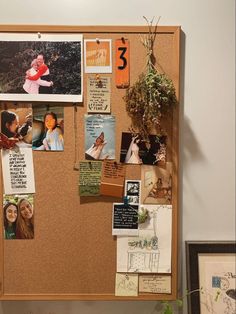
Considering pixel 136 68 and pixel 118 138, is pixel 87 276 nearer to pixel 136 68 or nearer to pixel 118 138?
pixel 118 138

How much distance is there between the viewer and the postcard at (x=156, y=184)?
1263 millimetres

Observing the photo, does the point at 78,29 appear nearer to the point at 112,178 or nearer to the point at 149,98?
the point at 149,98

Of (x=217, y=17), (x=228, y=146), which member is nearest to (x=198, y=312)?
(x=228, y=146)

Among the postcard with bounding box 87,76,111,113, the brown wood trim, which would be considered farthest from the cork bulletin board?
the brown wood trim

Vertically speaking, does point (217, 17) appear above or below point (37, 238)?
above

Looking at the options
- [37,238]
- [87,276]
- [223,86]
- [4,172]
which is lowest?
[87,276]

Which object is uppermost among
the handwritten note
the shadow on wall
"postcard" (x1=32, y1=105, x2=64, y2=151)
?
"postcard" (x1=32, y1=105, x2=64, y2=151)

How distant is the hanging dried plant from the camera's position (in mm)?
1184

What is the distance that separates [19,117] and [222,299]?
40.3 inches

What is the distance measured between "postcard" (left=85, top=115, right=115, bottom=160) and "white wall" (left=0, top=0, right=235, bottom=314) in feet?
0.90

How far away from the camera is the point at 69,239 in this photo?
1.27 metres

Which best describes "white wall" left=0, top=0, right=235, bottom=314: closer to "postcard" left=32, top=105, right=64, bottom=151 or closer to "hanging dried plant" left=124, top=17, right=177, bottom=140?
"hanging dried plant" left=124, top=17, right=177, bottom=140

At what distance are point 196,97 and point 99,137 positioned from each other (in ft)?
1.30

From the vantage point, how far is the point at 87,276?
1.28 metres
